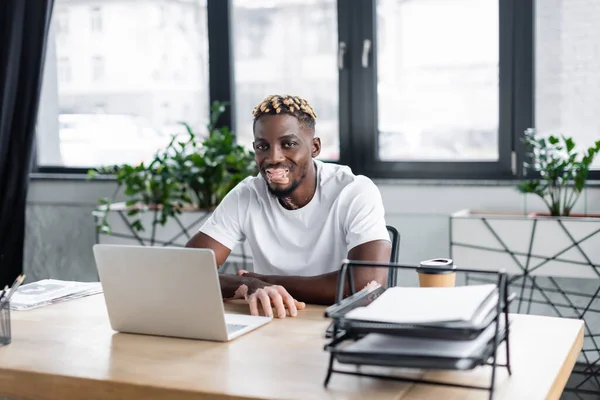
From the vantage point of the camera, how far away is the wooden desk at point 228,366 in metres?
1.28

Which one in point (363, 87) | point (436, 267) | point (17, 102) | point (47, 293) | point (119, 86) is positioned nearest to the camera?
point (436, 267)

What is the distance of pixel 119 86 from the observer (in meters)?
4.23

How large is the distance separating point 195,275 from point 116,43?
2951 millimetres

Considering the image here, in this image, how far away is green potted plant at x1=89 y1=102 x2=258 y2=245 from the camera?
11.6 ft

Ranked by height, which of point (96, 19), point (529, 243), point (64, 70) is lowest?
point (529, 243)

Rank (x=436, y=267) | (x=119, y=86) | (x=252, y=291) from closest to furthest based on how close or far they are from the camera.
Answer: (x=436, y=267)
(x=252, y=291)
(x=119, y=86)

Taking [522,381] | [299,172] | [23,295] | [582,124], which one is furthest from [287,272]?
[582,124]

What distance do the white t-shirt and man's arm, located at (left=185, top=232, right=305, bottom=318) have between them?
29 millimetres

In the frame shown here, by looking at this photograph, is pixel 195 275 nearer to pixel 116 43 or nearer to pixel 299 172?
pixel 299 172

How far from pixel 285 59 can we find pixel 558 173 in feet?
4.63

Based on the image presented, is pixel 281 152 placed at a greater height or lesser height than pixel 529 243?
greater

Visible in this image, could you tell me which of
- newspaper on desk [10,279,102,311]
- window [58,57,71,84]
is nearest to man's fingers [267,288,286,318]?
newspaper on desk [10,279,102,311]

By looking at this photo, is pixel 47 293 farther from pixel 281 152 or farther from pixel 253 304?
pixel 281 152

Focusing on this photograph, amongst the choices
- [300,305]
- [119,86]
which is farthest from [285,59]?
[300,305]
